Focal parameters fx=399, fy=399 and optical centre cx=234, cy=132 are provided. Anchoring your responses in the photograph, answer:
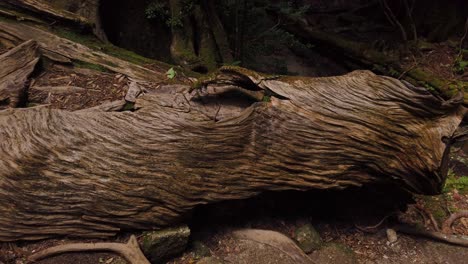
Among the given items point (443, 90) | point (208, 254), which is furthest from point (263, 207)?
point (443, 90)

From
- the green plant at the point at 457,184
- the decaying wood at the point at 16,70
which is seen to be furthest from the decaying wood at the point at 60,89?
the green plant at the point at 457,184

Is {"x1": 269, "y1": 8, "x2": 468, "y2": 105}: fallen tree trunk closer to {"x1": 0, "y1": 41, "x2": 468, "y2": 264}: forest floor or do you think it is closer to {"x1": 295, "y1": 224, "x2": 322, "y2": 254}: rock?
{"x1": 0, "y1": 41, "x2": 468, "y2": 264}: forest floor

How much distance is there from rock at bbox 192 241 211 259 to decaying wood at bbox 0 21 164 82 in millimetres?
2289

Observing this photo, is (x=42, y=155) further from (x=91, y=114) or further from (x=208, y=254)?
(x=208, y=254)

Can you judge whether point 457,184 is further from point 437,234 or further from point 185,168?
point 185,168

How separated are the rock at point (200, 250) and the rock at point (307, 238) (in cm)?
112

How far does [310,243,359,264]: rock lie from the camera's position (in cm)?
477

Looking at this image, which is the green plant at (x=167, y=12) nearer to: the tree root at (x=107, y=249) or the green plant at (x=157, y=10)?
the green plant at (x=157, y=10)

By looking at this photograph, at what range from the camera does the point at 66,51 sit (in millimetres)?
5648

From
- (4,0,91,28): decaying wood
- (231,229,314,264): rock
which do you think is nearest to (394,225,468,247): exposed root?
(231,229,314,264): rock

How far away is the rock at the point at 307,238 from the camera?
484 cm

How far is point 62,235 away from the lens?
13.5ft

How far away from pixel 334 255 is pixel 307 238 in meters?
0.37

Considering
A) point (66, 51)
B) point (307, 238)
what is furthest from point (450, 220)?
point (66, 51)
